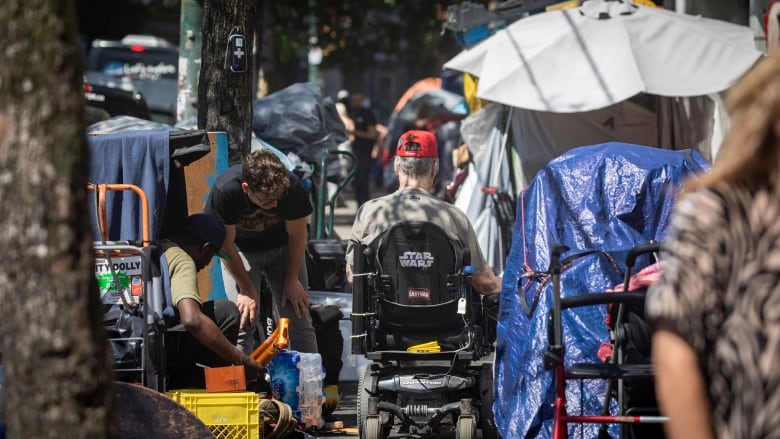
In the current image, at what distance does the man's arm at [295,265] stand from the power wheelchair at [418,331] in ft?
3.65

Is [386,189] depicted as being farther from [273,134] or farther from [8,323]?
[8,323]

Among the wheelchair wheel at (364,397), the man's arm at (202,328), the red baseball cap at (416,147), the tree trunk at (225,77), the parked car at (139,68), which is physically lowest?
the wheelchair wheel at (364,397)

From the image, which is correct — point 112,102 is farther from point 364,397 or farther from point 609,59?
point 364,397

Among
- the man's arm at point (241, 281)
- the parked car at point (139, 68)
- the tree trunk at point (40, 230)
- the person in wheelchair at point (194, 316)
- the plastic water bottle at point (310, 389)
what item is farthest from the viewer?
the parked car at point (139, 68)

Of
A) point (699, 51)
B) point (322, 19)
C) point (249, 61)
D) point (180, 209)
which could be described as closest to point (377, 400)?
point (180, 209)

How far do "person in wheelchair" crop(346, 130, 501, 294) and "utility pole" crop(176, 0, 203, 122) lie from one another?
14.8ft

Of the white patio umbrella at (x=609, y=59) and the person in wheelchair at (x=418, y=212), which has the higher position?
the white patio umbrella at (x=609, y=59)

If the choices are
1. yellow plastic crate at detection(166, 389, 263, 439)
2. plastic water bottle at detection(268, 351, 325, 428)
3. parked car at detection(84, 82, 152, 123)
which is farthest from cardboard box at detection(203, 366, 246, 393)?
parked car at detection(84, 82, 152, 123)

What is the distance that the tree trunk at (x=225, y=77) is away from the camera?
28.7 feet

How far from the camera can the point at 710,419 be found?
267 centimetres

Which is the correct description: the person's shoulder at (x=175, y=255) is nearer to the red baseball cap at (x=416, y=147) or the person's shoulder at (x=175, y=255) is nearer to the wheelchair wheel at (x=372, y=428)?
the wheelchair wheel at (x=372, y=428)

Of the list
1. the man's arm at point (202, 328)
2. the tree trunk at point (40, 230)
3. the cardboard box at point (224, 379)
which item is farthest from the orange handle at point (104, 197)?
the tree trunk at point (40, 230)

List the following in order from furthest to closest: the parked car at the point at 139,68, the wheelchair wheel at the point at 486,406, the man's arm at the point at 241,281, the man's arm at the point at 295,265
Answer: the parked car at the point at 139,68 → the man's arm at the point at 295,265 → the man's arm at the point at 241,281 → the wheelchair wheel at the point at 486,406

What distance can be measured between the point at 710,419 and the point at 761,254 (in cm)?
35
